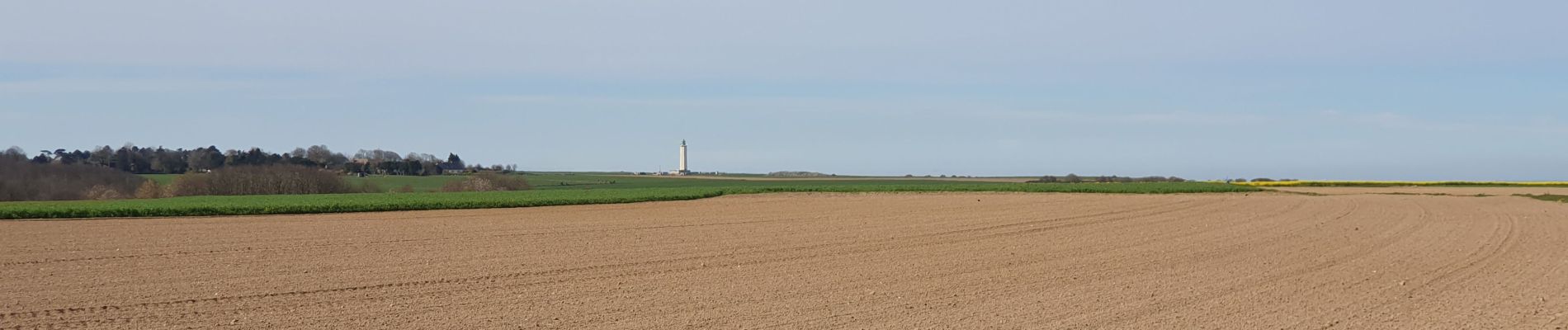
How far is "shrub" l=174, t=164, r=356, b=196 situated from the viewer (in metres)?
68.5

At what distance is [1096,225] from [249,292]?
1930 cm

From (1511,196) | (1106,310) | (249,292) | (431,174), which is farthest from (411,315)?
(431,174)

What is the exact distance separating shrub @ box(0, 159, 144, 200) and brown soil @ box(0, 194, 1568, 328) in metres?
39.4

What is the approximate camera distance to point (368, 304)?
39.3 ft

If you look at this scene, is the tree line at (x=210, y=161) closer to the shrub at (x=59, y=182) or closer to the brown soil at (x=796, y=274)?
the shrub at (x=59, y=182)

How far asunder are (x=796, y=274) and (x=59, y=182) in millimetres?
68005

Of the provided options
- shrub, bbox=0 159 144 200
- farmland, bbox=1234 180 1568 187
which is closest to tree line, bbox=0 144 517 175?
shrub, bbox=0 159 144 200

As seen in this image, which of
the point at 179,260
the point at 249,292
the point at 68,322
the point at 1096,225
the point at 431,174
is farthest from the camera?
the point at 431,174

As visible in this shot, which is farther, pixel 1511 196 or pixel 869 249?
pixel 1511 196

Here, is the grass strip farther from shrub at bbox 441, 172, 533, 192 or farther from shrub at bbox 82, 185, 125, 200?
shrub at bbox 441, 172, 533, 192

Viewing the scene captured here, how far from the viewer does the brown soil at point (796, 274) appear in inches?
434

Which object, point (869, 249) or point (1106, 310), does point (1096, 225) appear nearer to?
point (869, 249)

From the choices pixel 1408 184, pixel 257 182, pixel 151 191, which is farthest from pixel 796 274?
pixel 1408 184

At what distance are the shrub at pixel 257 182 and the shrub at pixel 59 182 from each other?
11.7ft
